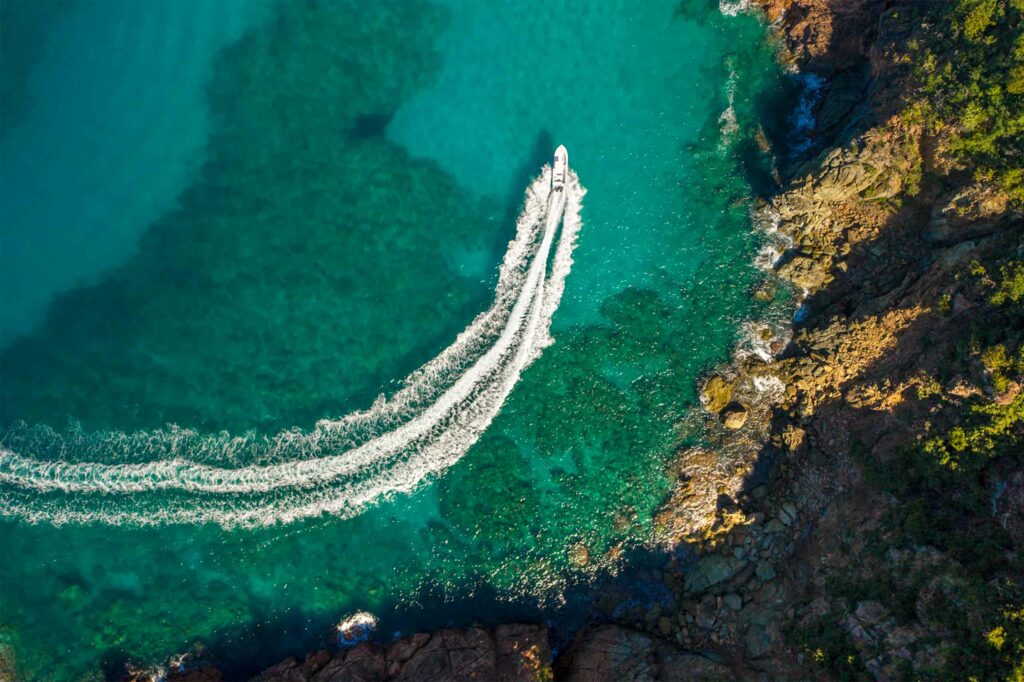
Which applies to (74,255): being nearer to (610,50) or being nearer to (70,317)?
(70,317)

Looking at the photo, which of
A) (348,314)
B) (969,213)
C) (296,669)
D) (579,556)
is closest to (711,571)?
(579,556)

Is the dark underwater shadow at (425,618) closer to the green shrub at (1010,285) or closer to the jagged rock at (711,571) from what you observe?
the jagged rock at (711,571)

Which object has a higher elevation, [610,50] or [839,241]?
[610,50]

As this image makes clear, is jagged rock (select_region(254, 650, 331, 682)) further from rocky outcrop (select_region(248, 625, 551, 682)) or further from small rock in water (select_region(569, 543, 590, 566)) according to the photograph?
small rock in water (select_region(569, 543, 590, 566))

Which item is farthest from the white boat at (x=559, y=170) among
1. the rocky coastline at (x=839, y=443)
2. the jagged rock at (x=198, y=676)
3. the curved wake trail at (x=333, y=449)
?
the jagged rock at (x=198, y=676)

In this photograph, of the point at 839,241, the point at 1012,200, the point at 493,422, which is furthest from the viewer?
the point at 493,422

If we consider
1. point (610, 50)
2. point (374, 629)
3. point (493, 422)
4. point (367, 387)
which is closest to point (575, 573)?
point (493, 422)

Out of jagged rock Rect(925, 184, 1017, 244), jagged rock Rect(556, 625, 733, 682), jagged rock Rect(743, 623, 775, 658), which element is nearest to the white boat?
jagged rock Rect(925, 184, 1017, 244)

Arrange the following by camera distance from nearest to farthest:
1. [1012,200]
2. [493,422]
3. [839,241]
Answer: [1012,200]
[839,241]
[493,422]
